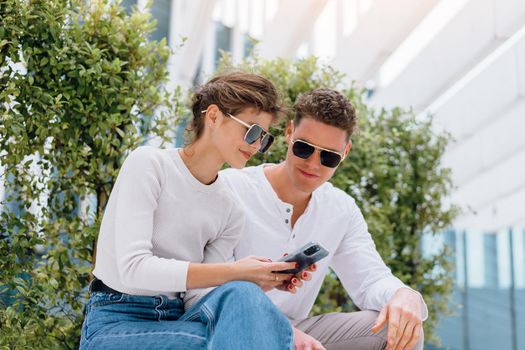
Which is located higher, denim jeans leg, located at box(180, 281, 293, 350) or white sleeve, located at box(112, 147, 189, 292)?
→ white sleeve, located at box(112, 147, 189, 292)

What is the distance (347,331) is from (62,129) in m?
1.60

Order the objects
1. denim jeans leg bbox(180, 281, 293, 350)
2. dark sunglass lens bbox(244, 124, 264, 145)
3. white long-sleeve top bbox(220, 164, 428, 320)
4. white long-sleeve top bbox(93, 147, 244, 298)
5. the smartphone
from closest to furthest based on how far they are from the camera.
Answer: denim jeans leg bbox(180, 281, 293, 350) < white long-sleeve top bbox(93, 147, 244, 298) < the smartphone < dark sunglass lens bbox(244, 124, 264, 145) < white long-sleeve top bbox(220, 164, 428, 320)

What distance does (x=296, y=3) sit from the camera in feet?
23.3

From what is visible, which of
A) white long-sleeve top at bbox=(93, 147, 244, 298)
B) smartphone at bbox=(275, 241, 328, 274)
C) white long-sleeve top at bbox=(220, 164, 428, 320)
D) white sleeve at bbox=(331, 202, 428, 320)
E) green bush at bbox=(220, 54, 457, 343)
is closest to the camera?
white long-sleeve top at bbox=(93, 147, 244, 298)

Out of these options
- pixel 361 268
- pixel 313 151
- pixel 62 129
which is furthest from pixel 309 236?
pixel 62 129

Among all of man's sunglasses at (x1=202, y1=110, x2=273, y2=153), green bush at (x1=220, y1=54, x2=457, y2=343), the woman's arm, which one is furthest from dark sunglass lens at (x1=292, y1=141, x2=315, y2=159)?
green bush at (x1=220, y1=54, x2=457, y2=343)

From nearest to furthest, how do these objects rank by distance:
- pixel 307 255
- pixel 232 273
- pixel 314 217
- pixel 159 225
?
pixel 232 273 → pixel 307 255 → pixel 159 225 → pixel 314 217

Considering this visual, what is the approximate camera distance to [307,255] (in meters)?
2.13

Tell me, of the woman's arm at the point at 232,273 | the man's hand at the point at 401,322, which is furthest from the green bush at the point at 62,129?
the man's hand at the point at 401,322

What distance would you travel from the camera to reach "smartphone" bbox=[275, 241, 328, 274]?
2109 millimetres

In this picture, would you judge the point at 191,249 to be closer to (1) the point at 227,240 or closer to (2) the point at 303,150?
(1) the point at 227,240

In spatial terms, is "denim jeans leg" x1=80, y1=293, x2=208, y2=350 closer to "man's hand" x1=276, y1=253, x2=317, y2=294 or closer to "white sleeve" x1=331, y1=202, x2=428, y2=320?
"man's hand" x1=276, y1=253, x2=317, y2=294

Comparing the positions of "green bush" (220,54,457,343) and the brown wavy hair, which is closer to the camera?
the brown wavy hair

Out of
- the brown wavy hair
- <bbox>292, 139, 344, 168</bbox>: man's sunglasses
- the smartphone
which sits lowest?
the smartphone
